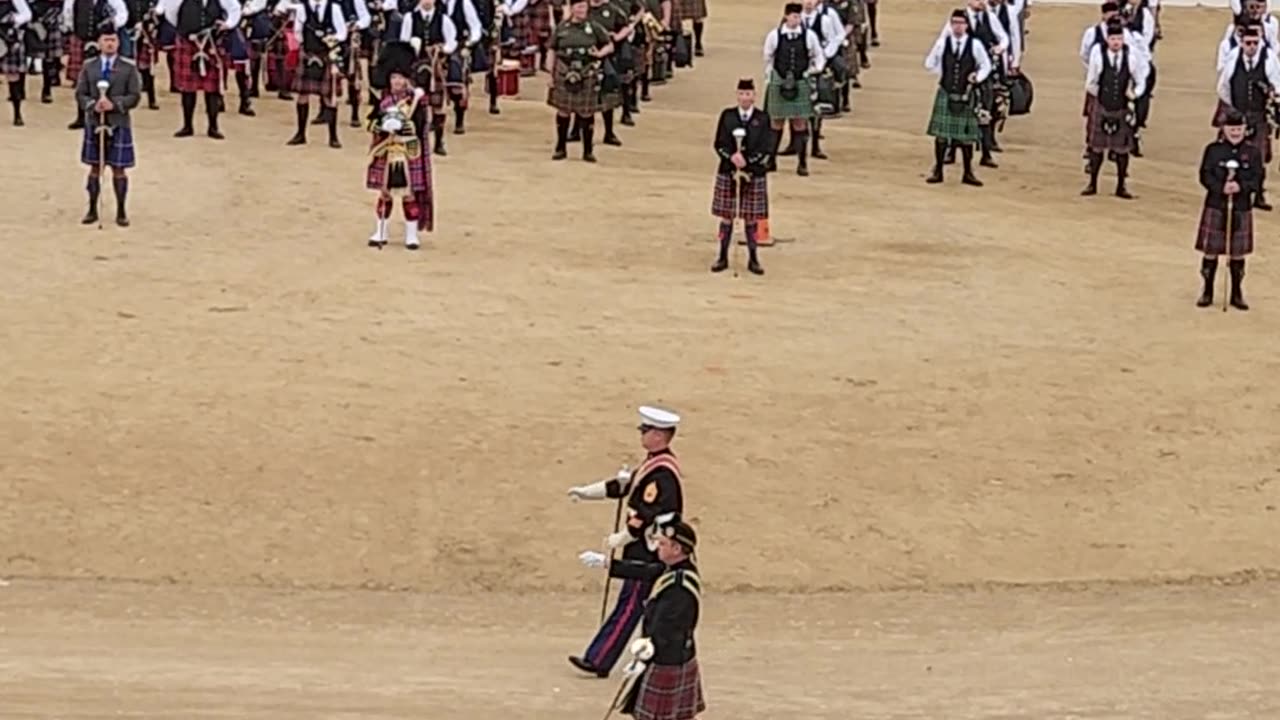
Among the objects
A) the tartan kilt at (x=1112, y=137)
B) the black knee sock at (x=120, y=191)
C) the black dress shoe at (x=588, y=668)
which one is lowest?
the black dress shoe at (x=588, y=668)

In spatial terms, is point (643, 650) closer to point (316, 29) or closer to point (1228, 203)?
point (1228, 203)

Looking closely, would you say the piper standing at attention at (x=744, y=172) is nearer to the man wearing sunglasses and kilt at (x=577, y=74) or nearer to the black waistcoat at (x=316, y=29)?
the man wearing sunglasses and kilt at (x=577, y=74)

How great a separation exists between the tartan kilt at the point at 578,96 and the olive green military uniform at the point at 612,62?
0.57 feet

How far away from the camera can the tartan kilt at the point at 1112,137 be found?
2022 cm

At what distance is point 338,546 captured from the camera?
12211 millimetres

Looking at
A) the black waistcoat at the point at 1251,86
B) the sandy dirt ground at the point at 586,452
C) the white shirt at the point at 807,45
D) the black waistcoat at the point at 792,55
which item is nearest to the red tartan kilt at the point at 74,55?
the sandy dirt ground at the point at 586,452

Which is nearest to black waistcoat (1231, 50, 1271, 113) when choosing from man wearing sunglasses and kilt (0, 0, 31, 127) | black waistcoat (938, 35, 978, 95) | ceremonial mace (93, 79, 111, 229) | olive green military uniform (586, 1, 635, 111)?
black waistcoat (938, 35, 978, 95)

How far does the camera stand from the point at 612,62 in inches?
846

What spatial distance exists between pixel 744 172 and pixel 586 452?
13.4ft

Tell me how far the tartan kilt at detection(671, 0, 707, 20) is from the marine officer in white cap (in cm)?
1703

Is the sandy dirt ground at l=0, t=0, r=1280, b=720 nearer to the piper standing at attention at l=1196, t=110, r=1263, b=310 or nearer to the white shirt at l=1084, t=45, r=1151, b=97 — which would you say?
the piper standing at attention at l=1196, t=110, r=1263, b=310

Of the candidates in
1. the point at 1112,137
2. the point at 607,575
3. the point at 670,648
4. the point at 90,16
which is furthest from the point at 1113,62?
the point at 670,648

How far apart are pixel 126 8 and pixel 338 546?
1066 centimetres

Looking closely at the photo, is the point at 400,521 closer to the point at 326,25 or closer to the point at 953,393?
the point at 953,393
